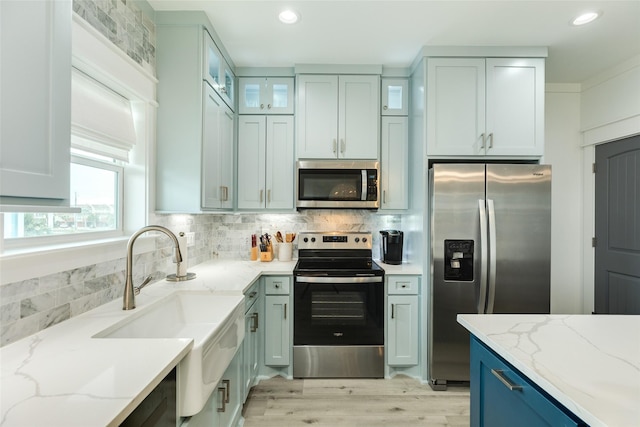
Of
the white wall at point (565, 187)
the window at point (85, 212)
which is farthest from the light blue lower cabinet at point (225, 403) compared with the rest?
the white wall at point (565, 187)

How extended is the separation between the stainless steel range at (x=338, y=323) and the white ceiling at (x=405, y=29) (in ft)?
5.99

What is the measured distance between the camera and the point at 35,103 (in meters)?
0.74

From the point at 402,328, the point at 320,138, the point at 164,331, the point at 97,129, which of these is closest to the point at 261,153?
the point at 320,138

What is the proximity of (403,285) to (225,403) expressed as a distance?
155 centimetres

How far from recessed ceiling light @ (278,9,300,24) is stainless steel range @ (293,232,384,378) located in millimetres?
1840

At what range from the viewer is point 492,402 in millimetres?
1133

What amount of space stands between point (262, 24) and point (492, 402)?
2.52 m

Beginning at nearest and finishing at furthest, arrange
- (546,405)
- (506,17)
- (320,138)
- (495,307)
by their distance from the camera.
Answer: (546,405) < (506,17) < (495,307) < (320,138)

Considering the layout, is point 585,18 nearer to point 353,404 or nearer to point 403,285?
point 403,285

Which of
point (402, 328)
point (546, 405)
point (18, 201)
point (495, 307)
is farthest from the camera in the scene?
point (402, 328)

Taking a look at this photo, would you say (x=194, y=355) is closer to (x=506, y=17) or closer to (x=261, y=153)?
(x=261, y=153)

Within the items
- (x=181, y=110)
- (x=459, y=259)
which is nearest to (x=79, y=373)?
(x=181, y=110)

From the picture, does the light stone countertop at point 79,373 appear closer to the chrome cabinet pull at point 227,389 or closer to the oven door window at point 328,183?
the chrome cabinet pull at point 227,389

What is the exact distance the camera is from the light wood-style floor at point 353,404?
199cm
